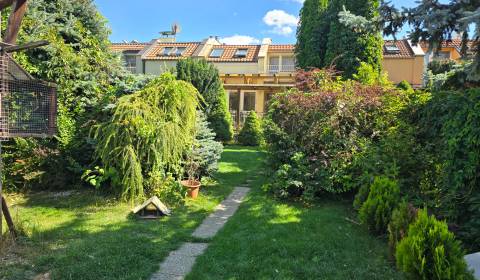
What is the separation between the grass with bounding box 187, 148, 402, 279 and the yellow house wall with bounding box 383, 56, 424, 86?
67.6 feet

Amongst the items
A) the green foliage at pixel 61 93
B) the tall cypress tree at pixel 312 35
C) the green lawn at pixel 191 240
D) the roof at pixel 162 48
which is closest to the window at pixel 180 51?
the roof at pixel 162 48

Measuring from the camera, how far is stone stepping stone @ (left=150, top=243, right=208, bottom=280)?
3.78 meters

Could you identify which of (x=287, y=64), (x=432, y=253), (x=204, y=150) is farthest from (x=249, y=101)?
(x=432, y=253)

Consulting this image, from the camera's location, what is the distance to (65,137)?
750 centimetres

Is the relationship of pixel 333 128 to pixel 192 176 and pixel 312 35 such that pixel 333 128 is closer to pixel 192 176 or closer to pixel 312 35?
pixel 192 176

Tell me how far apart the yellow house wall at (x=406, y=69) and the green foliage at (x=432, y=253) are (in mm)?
22466

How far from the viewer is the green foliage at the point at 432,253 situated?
9.68ft

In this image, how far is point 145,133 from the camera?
6.60 m

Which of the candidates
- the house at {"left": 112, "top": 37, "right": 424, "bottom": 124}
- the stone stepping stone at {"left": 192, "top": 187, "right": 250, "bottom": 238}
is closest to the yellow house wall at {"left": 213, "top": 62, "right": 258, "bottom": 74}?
the house at {"left": 112, "top": 37, "right": 424, "bottom": 124}

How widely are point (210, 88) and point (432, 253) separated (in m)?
13.6

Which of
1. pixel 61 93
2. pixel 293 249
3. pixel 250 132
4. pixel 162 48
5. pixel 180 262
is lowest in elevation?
→ pixel 180 262

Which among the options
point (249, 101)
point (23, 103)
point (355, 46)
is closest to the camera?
point (23, 103)

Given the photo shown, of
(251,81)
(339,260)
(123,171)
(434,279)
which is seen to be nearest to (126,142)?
(123,171)

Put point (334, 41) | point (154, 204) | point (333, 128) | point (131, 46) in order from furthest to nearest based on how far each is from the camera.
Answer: point (131, 46)
point (334, 41)
point (333, 128)
point (154, 204)
